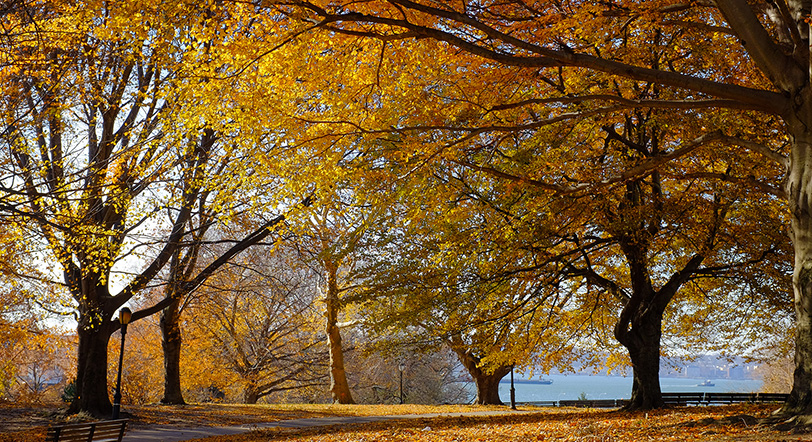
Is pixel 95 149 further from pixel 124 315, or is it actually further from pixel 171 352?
pixel 171 352

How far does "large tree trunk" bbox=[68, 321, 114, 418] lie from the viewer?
545 inches

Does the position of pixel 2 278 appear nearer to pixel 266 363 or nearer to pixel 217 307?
pixel 217 307

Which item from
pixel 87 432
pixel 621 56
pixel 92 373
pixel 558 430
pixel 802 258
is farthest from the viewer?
pixel 92 373

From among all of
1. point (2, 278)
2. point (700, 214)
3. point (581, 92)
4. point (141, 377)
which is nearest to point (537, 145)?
point (581, 92)

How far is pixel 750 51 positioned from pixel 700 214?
4.80m

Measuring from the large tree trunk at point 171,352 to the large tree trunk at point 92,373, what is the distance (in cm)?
461

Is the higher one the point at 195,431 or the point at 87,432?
the point at 87,432

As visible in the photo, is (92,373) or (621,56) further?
(92,373)

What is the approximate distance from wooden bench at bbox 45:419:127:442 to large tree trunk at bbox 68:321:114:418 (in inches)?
193

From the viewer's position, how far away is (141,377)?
2966 centimetres

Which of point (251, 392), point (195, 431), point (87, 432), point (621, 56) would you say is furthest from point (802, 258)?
point (251, 392)

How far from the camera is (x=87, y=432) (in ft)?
28.8

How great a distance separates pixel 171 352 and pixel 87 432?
11128 mm

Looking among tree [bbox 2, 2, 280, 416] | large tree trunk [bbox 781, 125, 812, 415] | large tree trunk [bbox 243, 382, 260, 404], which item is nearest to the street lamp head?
tree [bbox 2, 2, 280, 416]
